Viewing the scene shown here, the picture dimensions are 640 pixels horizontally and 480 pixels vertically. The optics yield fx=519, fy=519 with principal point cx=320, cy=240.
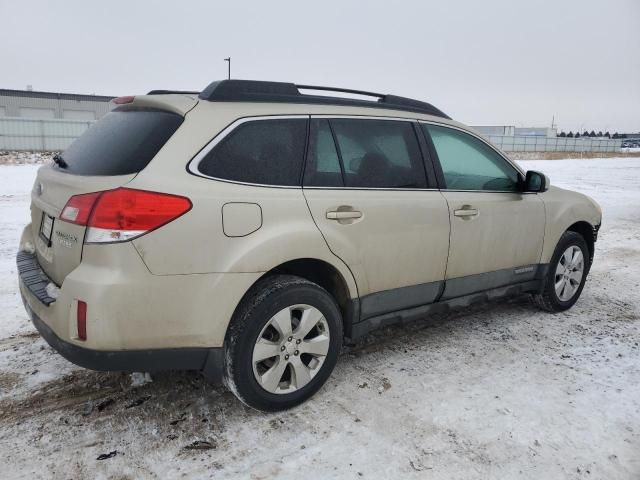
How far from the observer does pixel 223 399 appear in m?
3.09

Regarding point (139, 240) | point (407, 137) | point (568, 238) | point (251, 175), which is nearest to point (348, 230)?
point (251, 175)

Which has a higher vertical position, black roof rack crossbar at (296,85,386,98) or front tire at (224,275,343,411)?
black roof rack crossbar at (296,85,386,98)

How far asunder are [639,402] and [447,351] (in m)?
1.22

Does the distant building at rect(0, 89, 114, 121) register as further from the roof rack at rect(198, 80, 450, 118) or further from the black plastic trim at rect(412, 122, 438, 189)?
the black plastic trim at rect(412, 122, 438, 189)

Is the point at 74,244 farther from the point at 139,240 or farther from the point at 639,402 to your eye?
the point at 639,402

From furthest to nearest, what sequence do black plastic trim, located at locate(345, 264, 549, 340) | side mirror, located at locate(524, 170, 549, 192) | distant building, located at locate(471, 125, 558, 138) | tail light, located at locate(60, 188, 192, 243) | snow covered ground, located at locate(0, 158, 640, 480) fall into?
distant building, located at locate(471, 125, 558, 138) → side mirror, located at locate(524, 170, 549, 192) → black plastic trim, located at locate(345, 264, 549, 340) → snow covered ground, located at locate(0, 158, 640, 480) → tail light, located at locate(60, 188, 192, 243)

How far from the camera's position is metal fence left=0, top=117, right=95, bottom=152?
2595 cm

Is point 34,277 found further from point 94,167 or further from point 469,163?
point 469,163

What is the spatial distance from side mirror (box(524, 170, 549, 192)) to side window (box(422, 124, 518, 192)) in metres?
0.09

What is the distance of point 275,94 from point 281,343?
1441mm

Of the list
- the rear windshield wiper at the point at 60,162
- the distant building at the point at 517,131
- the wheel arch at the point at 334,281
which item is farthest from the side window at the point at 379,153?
the distant building at the point at 517,131

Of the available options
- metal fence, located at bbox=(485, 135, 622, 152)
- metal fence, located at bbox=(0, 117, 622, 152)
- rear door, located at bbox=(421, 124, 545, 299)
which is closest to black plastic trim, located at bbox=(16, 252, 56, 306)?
rear door, located at bbox=(421, 124, 545, 299)

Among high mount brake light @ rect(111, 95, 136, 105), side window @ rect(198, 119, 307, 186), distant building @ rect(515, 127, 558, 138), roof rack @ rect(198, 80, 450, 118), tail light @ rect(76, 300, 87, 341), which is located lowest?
tail light @ rect(76, 300, 87, 341)

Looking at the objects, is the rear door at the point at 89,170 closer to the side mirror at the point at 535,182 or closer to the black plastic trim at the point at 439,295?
the black plastic trim at the point at 439,295
